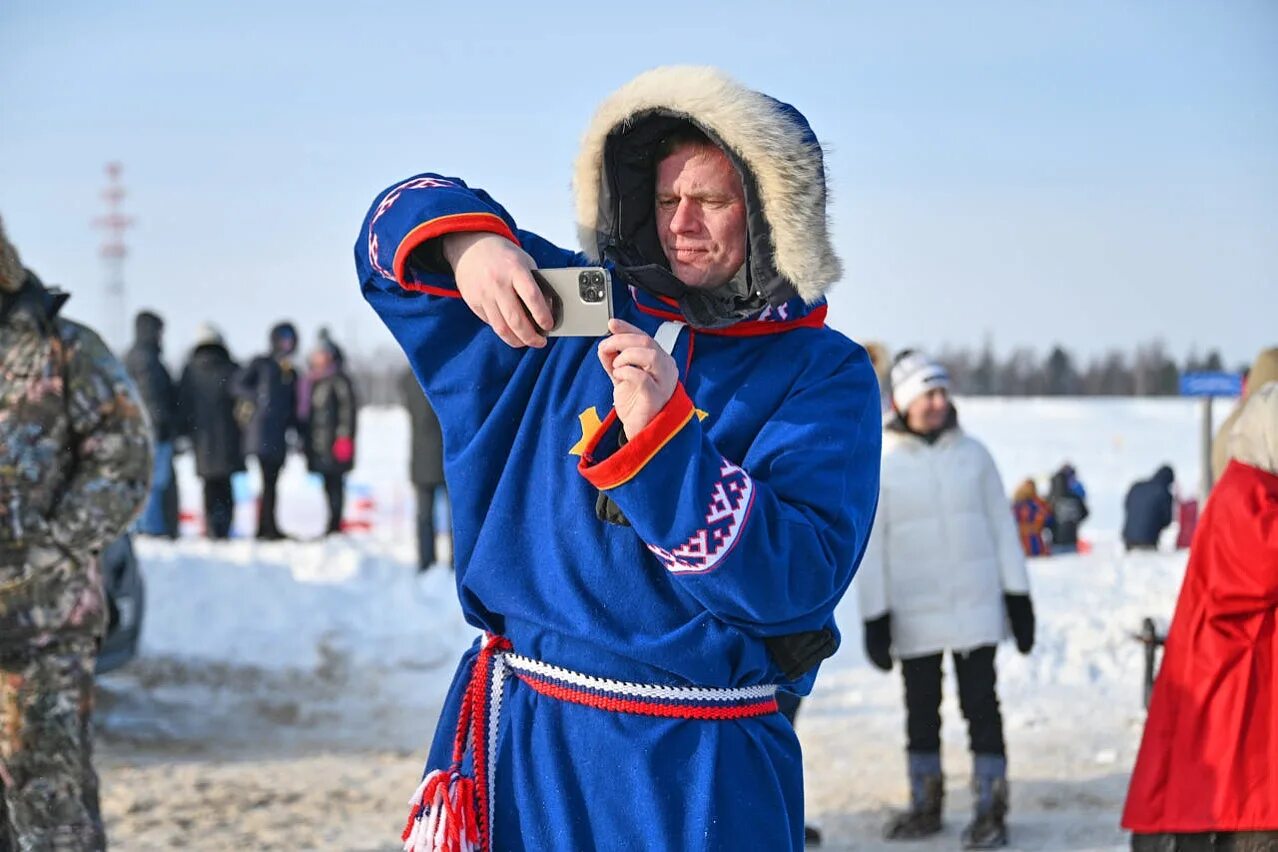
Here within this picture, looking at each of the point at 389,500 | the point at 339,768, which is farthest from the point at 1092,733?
the point at 389,500

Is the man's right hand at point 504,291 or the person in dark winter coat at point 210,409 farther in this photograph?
the person in dark winter coat at point 210,409

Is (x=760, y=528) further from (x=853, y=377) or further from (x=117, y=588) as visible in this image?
(x=117, y=588)

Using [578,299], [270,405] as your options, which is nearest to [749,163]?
[578,299]

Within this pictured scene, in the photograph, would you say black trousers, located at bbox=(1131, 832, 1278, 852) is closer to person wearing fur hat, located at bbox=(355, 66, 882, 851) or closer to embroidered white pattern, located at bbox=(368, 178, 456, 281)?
person wearing fur hat, located at bbox=(355, 66, 882, 851)

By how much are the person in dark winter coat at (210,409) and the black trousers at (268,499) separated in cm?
26

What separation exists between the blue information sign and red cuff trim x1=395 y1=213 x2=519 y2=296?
9.73 m

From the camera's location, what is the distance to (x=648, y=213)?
2459mm

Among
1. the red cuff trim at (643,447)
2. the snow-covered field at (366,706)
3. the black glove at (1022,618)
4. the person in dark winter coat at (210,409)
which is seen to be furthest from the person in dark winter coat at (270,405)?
the red cuff trim at (643,447)

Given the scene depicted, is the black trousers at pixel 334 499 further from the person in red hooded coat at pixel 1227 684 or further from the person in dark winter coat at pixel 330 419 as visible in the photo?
the person in red hooded coat at pixel 1227 684

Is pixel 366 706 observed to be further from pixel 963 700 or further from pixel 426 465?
pixel 963 700

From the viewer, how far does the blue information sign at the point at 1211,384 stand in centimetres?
1100

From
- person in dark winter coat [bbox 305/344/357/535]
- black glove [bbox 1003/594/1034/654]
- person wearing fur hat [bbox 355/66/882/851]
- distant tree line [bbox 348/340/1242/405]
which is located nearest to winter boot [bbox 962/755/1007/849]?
black glove [bbox 1003/594/1034/654]

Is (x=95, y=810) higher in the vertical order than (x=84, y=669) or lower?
lower

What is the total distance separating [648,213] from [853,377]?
1.53 feet
